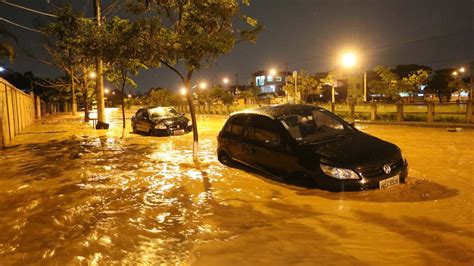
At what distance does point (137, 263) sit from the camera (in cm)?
438

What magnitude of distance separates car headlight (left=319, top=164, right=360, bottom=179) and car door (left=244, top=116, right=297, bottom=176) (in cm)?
66

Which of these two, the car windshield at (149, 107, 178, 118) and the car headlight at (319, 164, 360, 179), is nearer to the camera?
the car headlight at (319, 164, 360, 179)

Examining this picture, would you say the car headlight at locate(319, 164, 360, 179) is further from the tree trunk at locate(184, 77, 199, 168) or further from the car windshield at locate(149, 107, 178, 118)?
the car windshield at locate(149, 107, 178, 118)

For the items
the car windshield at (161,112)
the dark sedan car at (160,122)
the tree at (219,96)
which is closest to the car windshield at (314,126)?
the dark sedan car at (160,122)

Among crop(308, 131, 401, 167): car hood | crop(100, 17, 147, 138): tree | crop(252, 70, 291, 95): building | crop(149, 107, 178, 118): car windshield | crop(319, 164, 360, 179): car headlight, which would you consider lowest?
crop(319, 164, 360, 179): car headlight

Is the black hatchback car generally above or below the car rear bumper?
above

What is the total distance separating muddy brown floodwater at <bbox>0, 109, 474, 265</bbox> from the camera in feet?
14.8

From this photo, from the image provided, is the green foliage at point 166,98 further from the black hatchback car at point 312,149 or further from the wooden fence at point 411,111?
the black hatchback car at point 312,149

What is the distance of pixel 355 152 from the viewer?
22.1ft

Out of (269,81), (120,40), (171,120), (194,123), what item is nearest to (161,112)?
(171,120)

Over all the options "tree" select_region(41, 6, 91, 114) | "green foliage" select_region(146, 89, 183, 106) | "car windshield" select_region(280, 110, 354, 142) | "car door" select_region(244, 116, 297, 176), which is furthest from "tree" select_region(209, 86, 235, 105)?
"car windshield" select_region(280, 110, 354, 142)

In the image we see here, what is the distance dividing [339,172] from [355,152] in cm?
49

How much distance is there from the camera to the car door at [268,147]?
7340mm

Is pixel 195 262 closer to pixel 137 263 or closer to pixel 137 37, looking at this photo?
pixel 137 263
